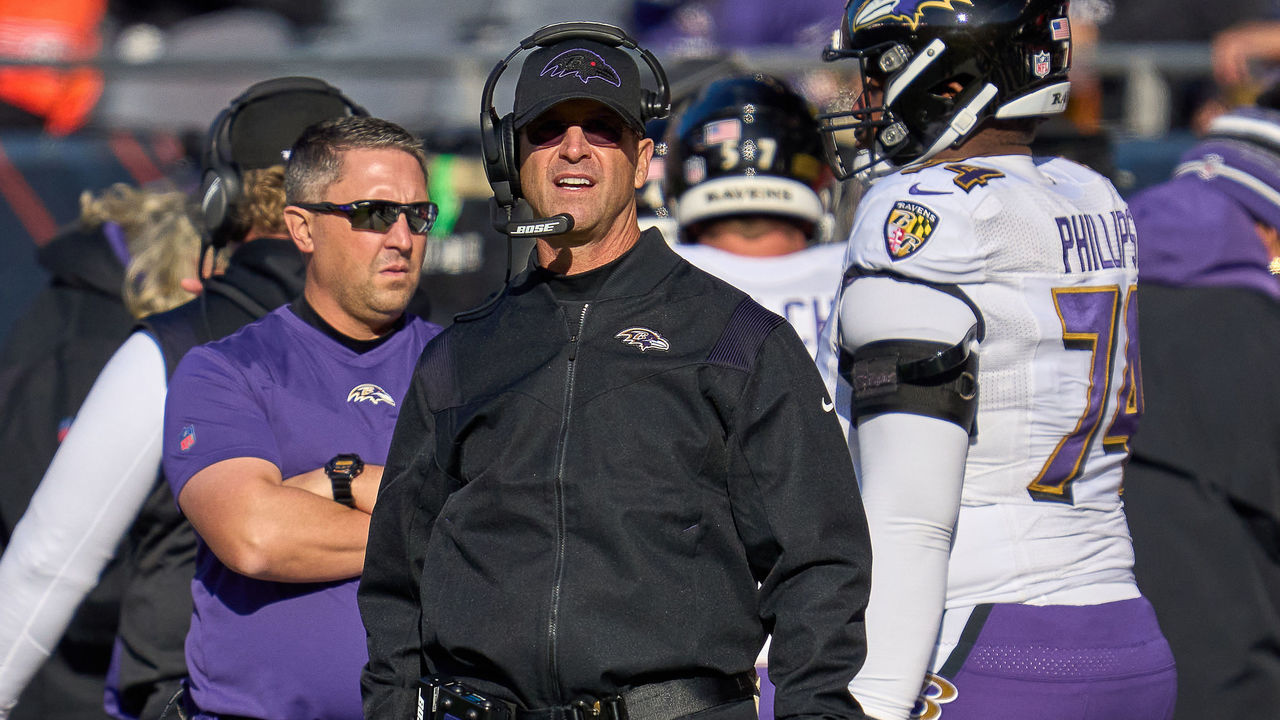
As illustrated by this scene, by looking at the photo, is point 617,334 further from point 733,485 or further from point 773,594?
point 773,594

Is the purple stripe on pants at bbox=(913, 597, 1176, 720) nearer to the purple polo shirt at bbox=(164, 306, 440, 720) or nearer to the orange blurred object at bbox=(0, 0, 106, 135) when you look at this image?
the purple polo shirt at bbox=(164, 306, 440, 720)

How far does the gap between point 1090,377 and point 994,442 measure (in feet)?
0.79

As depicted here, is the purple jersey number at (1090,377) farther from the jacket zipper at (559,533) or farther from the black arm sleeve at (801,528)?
the jacket zipper at (559,533)

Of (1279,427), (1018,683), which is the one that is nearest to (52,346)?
(1018,683)

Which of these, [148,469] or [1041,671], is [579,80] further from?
[148,469]

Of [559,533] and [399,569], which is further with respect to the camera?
[399,569]

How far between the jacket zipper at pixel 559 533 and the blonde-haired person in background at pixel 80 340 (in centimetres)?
223

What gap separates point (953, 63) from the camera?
116 inches

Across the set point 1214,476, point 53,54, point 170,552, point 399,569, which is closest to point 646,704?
point 399,569

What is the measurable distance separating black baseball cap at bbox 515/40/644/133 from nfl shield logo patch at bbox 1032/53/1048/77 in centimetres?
89

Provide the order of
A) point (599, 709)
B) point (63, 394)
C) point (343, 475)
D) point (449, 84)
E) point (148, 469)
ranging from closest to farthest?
point (599, 709)
point (343, 475)
point (148, 469)
point (63, 394)
point (449, 84)

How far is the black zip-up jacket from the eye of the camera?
94.2 inches

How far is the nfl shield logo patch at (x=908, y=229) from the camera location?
266cm

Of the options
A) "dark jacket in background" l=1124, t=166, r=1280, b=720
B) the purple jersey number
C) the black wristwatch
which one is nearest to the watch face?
the black wristwatch
